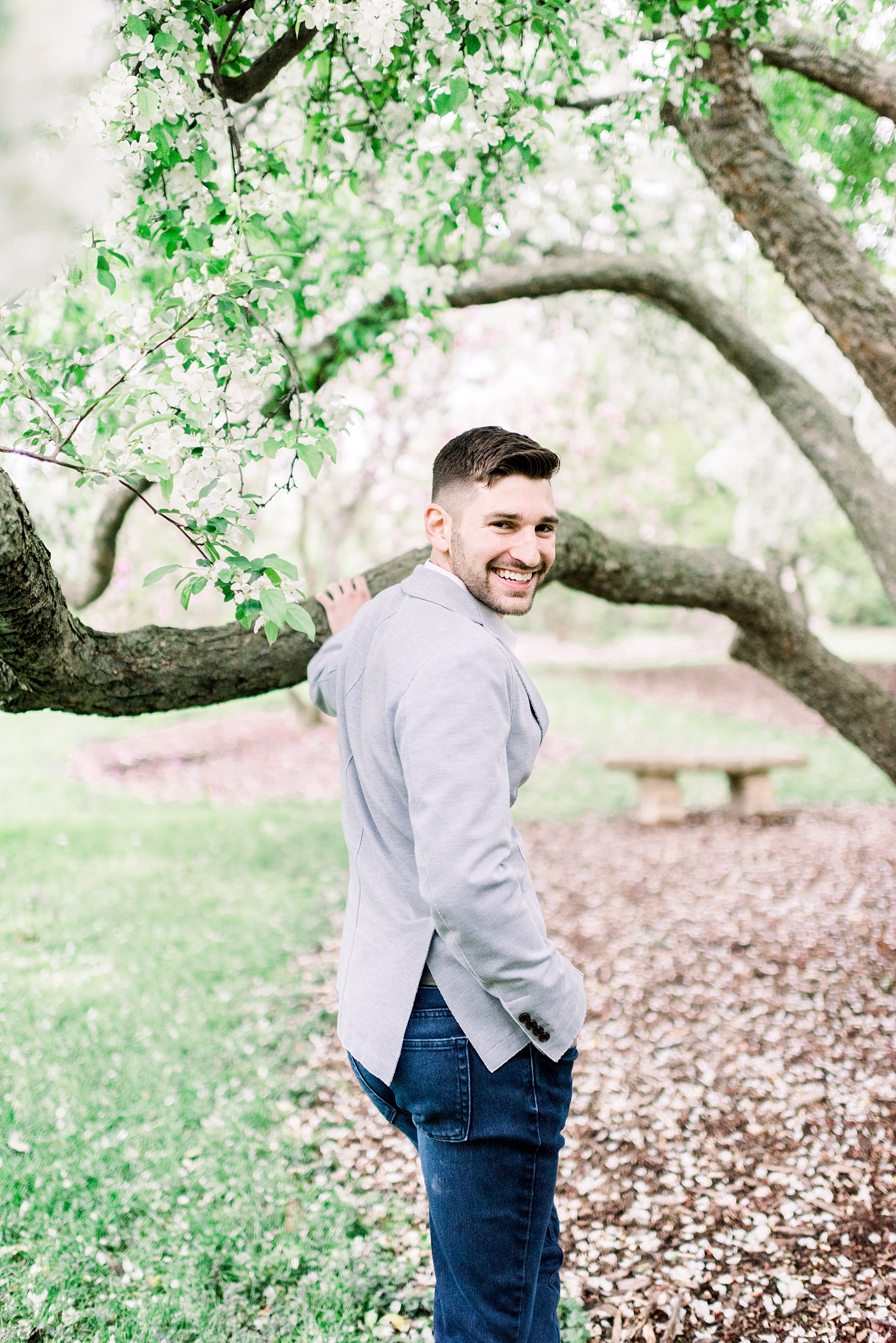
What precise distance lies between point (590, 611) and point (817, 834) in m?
19.5

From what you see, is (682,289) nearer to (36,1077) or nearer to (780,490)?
(36,1077)

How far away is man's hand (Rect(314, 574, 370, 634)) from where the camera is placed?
2797mm

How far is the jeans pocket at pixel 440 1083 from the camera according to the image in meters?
1.78

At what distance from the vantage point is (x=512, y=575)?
190cm

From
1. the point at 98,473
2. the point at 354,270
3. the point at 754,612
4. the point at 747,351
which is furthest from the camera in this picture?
the point at 747,351

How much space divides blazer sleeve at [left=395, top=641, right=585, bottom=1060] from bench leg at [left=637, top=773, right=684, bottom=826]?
7.18 m

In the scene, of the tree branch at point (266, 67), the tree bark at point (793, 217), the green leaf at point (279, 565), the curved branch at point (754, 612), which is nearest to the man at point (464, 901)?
the green leaf at point (279, 565)

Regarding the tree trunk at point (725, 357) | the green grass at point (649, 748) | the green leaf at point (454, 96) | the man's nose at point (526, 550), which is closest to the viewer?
the man's nose at point (526, 550)

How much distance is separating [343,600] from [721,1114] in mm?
2556

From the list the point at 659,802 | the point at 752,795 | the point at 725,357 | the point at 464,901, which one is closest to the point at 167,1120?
the point at 464,901

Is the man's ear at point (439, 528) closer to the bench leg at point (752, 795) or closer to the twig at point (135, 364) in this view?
the twig at point (135, 364)

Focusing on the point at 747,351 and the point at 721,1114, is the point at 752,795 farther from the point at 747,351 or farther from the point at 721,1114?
the point at 721,1114

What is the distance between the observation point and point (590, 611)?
27.2 m

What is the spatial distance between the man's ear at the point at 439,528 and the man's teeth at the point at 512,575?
0.13 m
